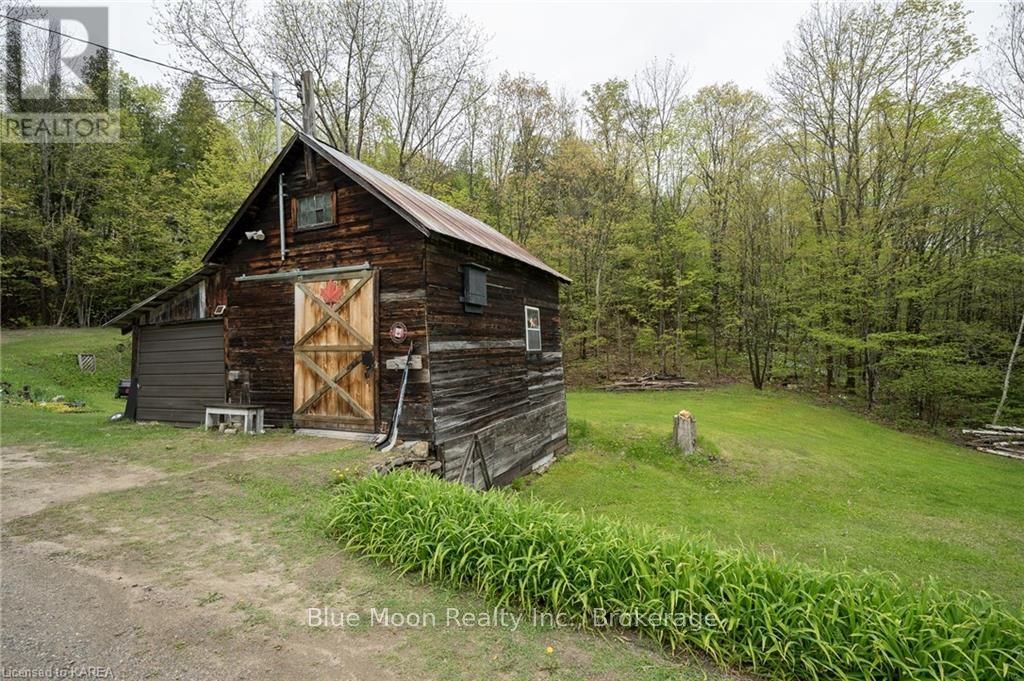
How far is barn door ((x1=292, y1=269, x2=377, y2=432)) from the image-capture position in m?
7.69

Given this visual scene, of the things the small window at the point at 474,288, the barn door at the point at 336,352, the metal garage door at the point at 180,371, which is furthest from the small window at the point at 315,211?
the metal garage door at the point at 180,371

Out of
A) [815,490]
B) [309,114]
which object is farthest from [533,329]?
[815,490]

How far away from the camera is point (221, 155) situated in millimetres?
23625

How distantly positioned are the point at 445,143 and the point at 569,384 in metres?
13.2

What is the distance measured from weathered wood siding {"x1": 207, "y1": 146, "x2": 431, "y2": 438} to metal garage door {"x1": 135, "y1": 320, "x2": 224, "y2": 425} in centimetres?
65

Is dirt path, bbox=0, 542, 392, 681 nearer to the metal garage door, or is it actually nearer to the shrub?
the shrub

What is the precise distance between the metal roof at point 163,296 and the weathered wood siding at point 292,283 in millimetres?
254

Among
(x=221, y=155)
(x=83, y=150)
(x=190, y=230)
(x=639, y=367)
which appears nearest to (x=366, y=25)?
(x=221, y=155)

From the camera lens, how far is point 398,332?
7.42 metres

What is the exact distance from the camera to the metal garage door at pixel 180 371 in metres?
9.64

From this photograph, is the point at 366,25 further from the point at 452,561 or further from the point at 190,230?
the point at 452,561

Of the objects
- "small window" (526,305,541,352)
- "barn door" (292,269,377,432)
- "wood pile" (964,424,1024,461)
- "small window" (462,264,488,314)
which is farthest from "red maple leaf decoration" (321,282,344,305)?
"wood pile" (964,424,1024,461)

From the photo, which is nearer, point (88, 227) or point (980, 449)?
point (980, 449)

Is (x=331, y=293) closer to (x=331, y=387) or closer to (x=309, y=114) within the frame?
(x=331, y=387)
